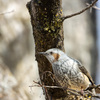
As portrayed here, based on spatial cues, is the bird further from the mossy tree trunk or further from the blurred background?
the blurred background

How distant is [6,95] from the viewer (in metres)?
3.26

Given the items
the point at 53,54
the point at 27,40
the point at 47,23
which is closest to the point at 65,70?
the point at 53,54

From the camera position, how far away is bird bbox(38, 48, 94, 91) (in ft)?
8.31

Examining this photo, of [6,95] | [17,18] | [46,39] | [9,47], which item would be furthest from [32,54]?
[46,39]

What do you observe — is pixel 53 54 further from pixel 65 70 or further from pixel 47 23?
pixel 47 23

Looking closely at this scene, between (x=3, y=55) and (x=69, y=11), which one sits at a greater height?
(x=69, y=11)

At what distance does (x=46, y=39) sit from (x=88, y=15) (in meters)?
5.27

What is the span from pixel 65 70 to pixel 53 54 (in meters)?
0.23

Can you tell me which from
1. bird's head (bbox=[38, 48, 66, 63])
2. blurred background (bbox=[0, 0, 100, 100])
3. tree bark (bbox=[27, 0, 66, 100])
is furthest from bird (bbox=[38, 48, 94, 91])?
blurred background (bbox=[0, 0, 100, 100])

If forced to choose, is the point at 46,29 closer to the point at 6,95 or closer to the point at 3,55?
the point at 6,95

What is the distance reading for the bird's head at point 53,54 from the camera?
2.54 meters

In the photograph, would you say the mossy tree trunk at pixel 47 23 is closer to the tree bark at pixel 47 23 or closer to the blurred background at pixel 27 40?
the tree bark at pixel 47 23

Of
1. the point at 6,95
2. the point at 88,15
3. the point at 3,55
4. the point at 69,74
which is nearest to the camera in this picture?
the point at 69,74

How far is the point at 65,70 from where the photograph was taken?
2.55 meters
